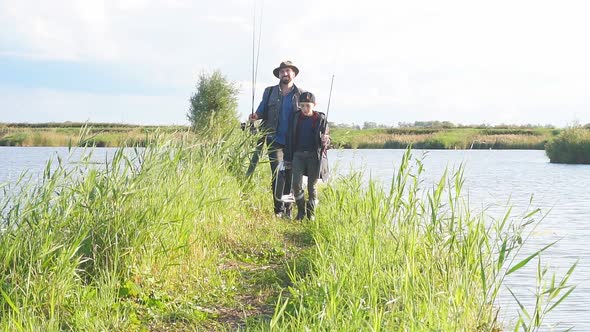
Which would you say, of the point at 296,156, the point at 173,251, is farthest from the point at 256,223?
the point at 173,251

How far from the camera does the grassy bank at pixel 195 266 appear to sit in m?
4.98

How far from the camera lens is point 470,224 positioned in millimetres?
5953

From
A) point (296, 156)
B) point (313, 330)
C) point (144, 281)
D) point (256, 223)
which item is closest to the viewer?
point (313, 330)

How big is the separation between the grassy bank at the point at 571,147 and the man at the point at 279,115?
30.0 metres

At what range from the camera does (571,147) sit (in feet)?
126

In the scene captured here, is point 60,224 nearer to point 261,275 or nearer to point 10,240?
point 10,240

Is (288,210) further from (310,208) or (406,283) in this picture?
(406,283)

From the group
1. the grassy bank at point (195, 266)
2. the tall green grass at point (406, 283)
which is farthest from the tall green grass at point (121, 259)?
the tall green grass at point (406, 283)

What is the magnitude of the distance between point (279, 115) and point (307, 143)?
66 cm

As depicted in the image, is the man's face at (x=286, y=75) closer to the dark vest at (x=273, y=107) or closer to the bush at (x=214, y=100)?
the dark vest at (x=273, y=107)

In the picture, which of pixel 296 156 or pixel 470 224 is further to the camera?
pixel 296 156

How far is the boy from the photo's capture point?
9922 mm

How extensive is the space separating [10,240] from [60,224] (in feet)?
1.28

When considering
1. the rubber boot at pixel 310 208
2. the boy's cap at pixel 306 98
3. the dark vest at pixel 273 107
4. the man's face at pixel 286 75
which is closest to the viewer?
the boy's cap at pixel 306 98
